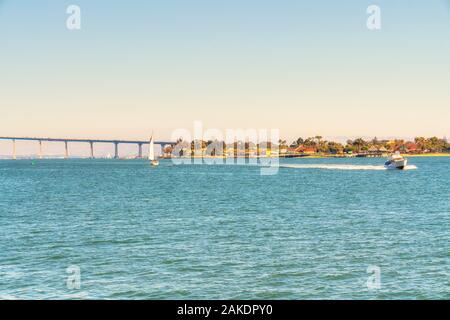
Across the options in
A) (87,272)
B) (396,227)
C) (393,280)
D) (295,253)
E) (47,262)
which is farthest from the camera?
(396,227)

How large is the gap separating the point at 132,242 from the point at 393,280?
55.5ft

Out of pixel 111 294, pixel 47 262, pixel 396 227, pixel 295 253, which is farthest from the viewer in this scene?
pixel 396 227

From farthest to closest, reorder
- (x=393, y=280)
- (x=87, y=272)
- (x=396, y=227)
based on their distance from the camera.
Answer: (x=396, y=227), (x=87, y=272), (x=393, y=280)

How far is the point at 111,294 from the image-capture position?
21.1 meters

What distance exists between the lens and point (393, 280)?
23.2 m

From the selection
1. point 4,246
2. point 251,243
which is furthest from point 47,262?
point 251,243

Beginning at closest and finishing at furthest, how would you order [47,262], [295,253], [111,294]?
[111,294]
[47,262]
[295,253]
